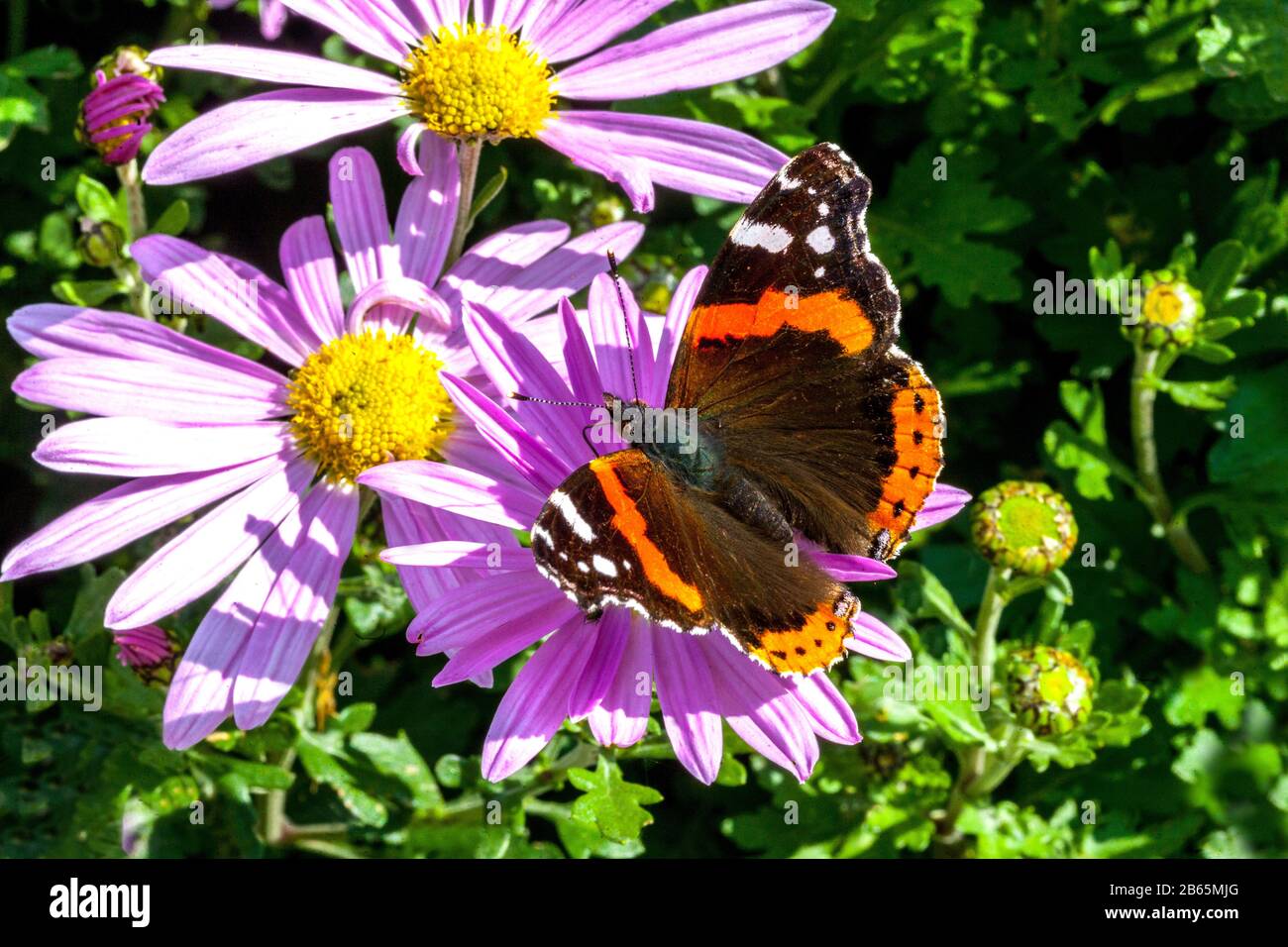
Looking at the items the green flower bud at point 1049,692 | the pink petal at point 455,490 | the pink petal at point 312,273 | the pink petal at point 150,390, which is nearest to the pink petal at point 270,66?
the pink petal at point 312,273

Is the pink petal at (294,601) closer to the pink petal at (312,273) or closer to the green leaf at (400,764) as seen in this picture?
the pink petal at (312,273)

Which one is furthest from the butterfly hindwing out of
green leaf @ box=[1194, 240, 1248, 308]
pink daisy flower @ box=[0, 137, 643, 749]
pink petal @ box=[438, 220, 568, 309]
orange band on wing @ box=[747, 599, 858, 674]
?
green leaf @ box=[1194, 240, 1248, 308]

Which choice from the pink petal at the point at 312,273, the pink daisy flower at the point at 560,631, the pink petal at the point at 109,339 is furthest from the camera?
the pink petal at the point at 312,273

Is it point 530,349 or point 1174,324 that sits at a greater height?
point 1174,324

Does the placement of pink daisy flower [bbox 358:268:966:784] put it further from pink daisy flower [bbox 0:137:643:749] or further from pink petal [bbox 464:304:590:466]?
pink daisy flower [bbox 0:137:643:749]

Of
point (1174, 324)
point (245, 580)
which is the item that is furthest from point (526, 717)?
point (1174, 324)
